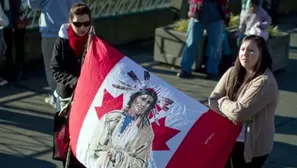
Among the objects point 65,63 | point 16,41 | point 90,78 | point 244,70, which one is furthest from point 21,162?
point 16,41

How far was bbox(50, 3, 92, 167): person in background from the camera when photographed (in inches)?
228

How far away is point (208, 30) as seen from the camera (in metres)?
10.4

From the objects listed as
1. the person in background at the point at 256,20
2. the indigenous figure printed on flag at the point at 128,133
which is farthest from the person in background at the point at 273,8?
the indigenous figure printed on flag at the point at 128,133

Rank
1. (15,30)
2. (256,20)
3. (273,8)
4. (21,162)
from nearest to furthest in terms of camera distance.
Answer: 1. (21,162)
2. (15,30)
3. (256,20)
4. (273,8)

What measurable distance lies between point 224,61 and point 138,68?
5.52 metres

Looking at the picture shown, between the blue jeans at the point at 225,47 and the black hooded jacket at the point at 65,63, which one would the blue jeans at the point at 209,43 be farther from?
the black hooded jacket at the point at 65,63

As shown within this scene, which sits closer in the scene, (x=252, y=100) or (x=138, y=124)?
(x=138, y=124)

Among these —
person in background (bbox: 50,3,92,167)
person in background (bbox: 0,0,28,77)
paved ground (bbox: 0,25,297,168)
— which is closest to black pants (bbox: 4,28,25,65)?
person in background (bbox: 0,0,28,77)

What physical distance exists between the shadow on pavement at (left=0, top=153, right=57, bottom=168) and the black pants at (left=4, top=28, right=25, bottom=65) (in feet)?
9.07

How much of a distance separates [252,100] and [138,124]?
841 millimetres

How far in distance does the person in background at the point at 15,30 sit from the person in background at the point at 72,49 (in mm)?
3815

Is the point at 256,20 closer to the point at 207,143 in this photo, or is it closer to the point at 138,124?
the point at 207,143

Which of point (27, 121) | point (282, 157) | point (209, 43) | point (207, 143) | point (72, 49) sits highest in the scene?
point (72, 49)

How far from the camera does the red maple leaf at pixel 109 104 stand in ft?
17.3
